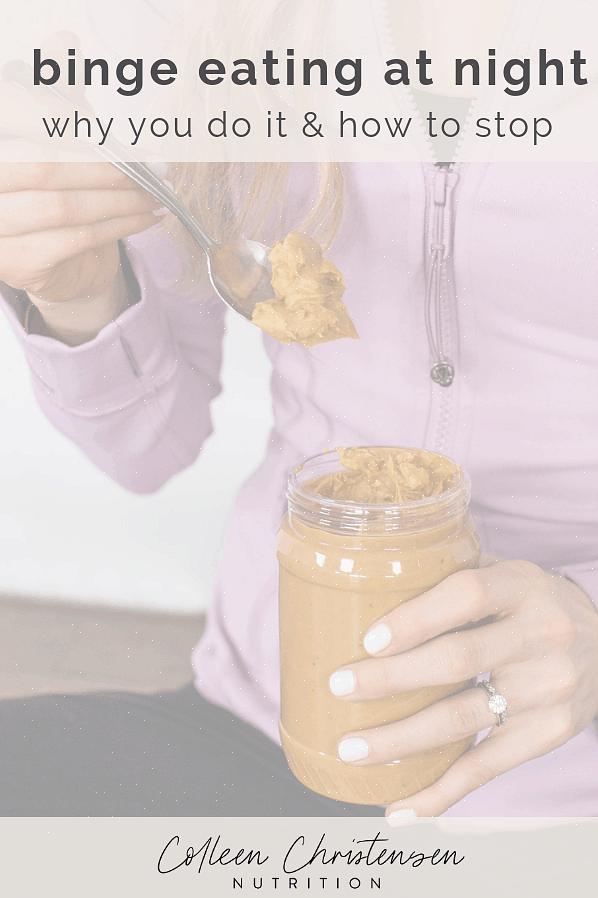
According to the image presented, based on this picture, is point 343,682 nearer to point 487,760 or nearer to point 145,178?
point 487,760

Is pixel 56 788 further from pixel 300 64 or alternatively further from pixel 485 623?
pixel 300 64

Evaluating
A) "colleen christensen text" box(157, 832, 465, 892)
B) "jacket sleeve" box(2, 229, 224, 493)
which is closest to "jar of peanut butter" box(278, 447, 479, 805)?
"colleen christensen text" box(157, 832, 465, 892)

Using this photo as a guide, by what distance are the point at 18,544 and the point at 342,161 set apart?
47 cm

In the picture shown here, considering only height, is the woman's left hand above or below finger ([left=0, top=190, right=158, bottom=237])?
below

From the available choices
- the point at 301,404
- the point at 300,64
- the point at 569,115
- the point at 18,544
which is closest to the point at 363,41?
the point at 300,64

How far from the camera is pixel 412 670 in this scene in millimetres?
524

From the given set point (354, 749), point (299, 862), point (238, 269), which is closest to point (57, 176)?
point (238, 269)

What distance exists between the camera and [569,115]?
63 centimetres

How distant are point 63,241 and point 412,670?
0.32 metres

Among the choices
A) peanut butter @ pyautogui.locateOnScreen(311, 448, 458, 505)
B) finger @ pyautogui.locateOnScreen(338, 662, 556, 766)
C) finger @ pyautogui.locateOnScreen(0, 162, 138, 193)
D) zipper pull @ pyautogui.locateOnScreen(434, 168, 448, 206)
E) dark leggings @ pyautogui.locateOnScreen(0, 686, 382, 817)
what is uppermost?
zipper pull @ pyautogui.locateOnScreen(434, 168, 448, 206)

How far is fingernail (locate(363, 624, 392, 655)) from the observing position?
52cm

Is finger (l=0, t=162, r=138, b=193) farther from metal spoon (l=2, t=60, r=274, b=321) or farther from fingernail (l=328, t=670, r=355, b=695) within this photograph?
fingernail (l=328, t=670, r=355, b=695)

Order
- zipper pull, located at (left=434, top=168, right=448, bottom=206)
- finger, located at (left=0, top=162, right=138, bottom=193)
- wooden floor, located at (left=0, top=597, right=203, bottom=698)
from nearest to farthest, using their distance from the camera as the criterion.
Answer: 1. finger, located at (left=0, top=162, right=138, bottom=193)
2. zipper pull, located at (left=434, top=168, right=448, bottom=206)
3. wooden floor, located at (left=0, top=597, right=203, bottom=698)

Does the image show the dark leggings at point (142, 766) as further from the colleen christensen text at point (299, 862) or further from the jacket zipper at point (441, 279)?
the jacket zipper at point (441, 279)
